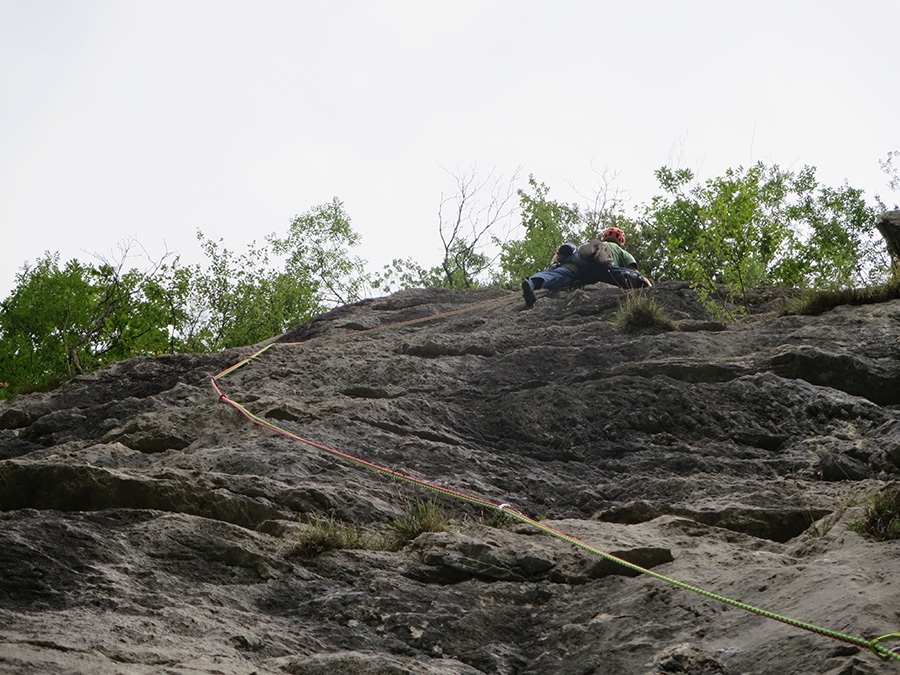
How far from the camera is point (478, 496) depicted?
648 cm

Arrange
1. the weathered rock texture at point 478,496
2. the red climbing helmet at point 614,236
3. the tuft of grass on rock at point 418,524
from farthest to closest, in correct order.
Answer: the red climbing helmet at point 614,236
the tuft of grass on rock at point 418,524
the weathered rock texture at point 478,496

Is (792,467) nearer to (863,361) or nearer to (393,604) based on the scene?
(863,361)

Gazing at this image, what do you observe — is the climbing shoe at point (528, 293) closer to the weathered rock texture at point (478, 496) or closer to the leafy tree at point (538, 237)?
the weathered rock texture at point (478, 496)

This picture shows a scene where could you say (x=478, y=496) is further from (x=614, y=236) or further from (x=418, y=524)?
(x=614, y=236)

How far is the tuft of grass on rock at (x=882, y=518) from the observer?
4.82 metres

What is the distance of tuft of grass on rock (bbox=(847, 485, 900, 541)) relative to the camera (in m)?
4.82

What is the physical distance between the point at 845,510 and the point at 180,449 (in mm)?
4919

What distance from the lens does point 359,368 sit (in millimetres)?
8992

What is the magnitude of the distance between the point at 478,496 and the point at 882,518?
268 cm

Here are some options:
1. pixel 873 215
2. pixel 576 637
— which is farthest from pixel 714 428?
pixel 873 215

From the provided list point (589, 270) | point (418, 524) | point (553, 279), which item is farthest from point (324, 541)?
point (589, 270)

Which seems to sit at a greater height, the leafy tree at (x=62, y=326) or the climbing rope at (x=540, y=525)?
the leafy tree at (x=62, y=326)

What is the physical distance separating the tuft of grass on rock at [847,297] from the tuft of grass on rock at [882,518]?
4.81 meters

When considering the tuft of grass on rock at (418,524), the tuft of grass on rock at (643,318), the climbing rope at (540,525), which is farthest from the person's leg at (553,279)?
the tuft of grass on rock at (418,524)
